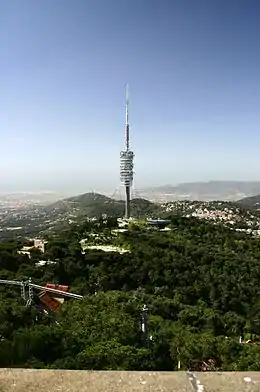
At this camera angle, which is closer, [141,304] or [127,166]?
[141,304]

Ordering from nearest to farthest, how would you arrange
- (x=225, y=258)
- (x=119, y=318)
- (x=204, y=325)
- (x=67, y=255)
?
(x=119, y=318)
(x=204, y=325)
(x=67, y=255)
(x=225, y=258)

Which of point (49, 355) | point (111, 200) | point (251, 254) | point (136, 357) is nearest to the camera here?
point (49, 355)

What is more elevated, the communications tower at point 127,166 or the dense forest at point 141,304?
the communications tower at point 127,166

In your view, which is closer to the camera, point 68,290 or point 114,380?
point 114,380

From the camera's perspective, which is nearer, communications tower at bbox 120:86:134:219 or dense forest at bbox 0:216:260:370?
dense forest at bbox 0:216:260:370

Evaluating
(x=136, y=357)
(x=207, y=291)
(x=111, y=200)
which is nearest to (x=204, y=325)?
(x=207, y=291)

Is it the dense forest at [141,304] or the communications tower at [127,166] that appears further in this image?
the communications tower at [127,166]

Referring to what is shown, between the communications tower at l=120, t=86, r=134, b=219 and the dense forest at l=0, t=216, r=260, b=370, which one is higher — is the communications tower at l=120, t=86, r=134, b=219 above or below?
Result: above

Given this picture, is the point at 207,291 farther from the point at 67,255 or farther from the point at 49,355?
the point at 49,355
